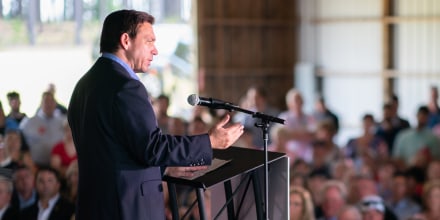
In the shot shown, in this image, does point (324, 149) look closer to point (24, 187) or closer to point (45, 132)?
point (45, 132)

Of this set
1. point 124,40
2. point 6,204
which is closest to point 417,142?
point 6,204

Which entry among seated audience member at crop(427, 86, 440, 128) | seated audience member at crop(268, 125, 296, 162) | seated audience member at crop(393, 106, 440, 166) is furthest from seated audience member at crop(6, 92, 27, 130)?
seated audience member at crop(427, 86, 440, 128)

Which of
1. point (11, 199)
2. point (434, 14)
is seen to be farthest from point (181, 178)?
point (434, 14)

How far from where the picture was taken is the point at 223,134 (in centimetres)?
281

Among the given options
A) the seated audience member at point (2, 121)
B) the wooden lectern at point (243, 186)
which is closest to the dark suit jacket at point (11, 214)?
the seated audience member at point (2, 121)

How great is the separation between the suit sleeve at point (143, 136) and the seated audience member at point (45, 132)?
3.74 metres

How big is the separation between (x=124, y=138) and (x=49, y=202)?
3061mm

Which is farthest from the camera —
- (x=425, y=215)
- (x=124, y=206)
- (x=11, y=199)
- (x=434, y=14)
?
(x=434, y=14)

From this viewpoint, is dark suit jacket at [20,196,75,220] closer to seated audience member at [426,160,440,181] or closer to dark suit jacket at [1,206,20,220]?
dark suit jacket at [1,206,20,220]

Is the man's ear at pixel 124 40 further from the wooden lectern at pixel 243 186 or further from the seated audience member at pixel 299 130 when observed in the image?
the seated audience member at pixel 299 130

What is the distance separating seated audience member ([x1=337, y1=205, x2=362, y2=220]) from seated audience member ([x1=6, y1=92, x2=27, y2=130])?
2096mm

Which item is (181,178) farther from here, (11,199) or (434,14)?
(434,14)

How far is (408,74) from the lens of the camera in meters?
12.2

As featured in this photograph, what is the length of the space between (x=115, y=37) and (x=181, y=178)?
1.55ft
